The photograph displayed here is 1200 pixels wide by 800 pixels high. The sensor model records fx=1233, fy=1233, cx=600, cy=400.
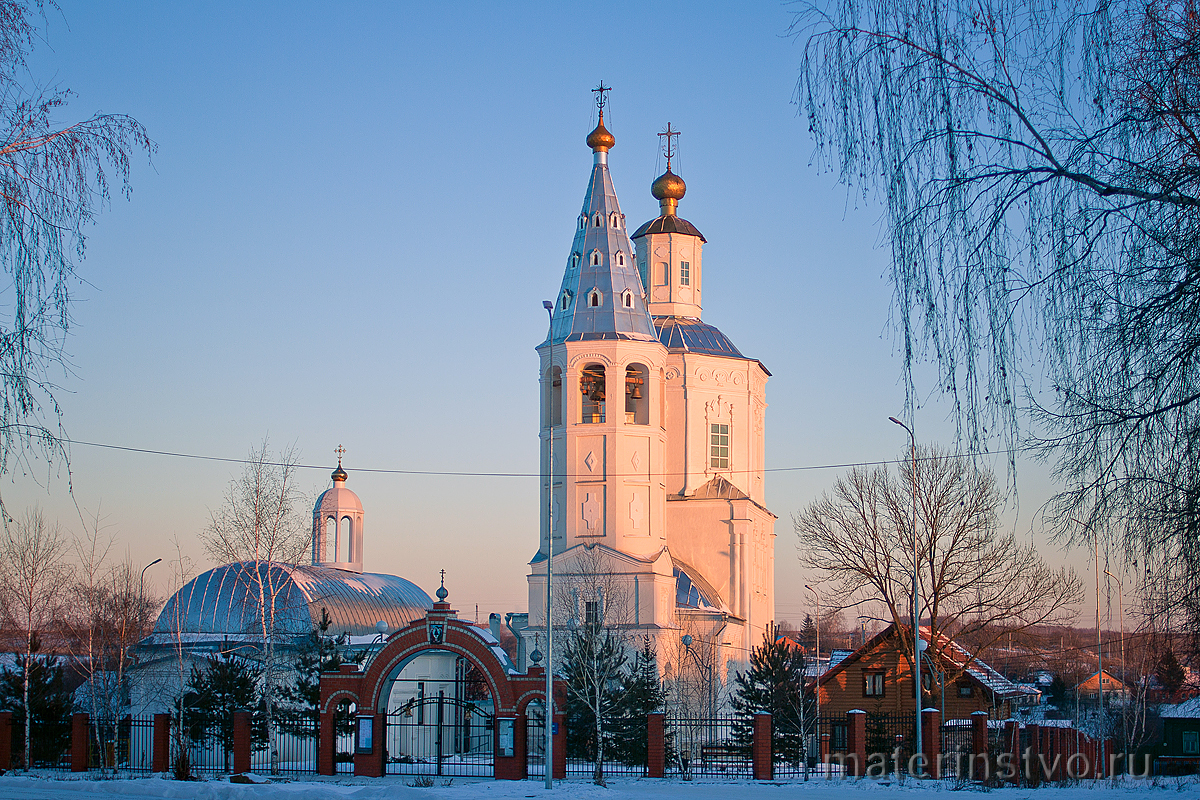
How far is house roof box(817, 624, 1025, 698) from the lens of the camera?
35188 millimetres

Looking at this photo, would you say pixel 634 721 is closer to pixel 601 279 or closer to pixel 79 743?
pixel 79 743

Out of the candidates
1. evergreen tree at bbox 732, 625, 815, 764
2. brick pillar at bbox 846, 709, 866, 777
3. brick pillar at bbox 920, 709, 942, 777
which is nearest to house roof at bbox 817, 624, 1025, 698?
evergreen tree at bbox 732, 625, 815, 764

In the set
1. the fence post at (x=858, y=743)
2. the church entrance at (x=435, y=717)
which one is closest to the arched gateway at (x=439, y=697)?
the church entrance at (x=435, y=717)

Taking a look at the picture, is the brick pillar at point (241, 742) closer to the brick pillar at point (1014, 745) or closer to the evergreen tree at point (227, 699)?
the evergreen tree at point (227, 699)

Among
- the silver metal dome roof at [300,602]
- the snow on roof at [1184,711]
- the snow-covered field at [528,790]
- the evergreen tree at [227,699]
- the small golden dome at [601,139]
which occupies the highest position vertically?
the small golden dome at [601,139]

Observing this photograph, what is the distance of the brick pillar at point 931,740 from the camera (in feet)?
84.7

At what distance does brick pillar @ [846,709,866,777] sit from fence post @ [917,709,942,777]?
1213 mm

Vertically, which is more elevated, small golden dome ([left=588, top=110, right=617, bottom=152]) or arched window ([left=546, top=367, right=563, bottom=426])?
small golden dome ([left=588, top=110, right=617, bottom=152])

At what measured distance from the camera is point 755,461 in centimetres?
5084

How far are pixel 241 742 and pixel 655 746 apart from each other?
8737 mm

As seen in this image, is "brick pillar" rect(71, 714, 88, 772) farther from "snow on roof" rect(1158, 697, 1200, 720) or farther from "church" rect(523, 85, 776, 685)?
"snow on roof" rect(1158, 697, 1200, 720)

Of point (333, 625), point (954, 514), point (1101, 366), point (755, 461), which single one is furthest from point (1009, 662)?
point (1101, 366)

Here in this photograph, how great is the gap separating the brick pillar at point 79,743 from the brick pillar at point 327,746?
16.9 feet

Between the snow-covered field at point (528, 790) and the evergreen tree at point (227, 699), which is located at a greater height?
the evergreen tree at point (227, 699)
